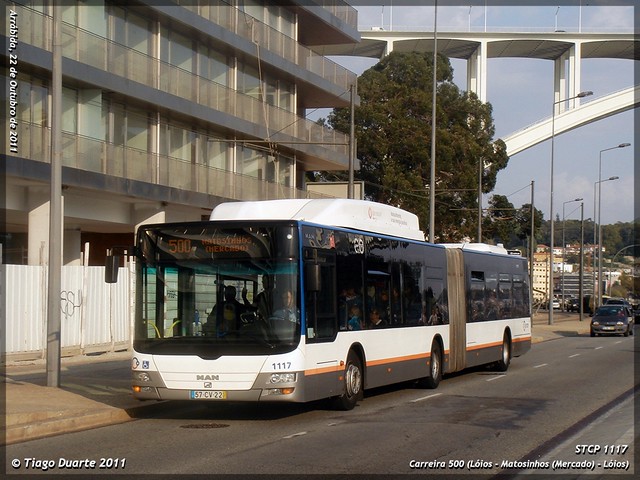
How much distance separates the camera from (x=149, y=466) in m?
10.2

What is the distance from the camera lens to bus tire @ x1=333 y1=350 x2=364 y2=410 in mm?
15023

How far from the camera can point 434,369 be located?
1936 cm

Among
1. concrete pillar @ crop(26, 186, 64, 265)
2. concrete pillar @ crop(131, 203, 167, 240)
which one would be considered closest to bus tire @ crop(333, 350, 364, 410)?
concrete pillar @ crop(26, 186, 64, 265)

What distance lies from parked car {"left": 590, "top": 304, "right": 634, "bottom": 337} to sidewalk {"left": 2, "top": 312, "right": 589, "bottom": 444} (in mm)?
31302

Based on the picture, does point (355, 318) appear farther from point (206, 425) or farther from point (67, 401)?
point (67, 401)

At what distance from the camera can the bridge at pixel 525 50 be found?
215 ft

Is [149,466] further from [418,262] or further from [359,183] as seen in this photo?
[359,183]

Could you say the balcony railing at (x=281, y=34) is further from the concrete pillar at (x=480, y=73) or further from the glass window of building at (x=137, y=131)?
the concrete pillar at (x=480, y=73)

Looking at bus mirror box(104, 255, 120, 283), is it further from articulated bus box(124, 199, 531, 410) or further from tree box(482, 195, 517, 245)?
tree box(482, 195, 517, 245)

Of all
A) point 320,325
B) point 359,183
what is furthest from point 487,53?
point 320,325

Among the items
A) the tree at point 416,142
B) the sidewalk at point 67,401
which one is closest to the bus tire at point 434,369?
the sidewalk at point 67,401

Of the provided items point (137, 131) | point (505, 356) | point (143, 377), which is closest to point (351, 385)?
point (143, 377)

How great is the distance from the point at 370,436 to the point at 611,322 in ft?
124

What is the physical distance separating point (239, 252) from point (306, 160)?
31.3m
